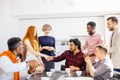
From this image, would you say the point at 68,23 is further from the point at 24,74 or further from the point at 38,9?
the point at 24,74

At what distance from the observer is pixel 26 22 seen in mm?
5383

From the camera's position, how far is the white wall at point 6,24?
5.30 m

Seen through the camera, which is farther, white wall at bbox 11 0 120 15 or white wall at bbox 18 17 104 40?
white wall at bbox 18 17 104 40

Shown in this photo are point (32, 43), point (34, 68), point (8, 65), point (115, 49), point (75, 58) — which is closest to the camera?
point (8, 65)

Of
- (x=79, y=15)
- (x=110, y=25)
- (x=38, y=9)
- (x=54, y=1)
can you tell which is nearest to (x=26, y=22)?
(x=38, y=9)

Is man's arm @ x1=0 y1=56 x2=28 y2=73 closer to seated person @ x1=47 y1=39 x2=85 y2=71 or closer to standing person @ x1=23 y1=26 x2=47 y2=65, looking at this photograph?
seated person @ x1=47 y1=39 x2=85 y2=71

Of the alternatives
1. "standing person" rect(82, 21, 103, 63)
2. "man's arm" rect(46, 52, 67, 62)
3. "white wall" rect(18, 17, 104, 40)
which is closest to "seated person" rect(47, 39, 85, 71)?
"man's arm" rect(46, 52, 67, 62)

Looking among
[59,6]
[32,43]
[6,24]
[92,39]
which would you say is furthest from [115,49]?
[6,24]

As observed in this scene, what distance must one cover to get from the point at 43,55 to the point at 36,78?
48.2 inches

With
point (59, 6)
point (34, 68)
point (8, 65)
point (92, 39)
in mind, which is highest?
point (59, 6)

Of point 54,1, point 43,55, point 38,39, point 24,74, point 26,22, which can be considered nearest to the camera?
point 24,74

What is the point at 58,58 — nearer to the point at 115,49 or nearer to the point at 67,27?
the point at 115,49

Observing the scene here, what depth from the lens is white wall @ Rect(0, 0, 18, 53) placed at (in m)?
5.30

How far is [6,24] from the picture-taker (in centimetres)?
533
